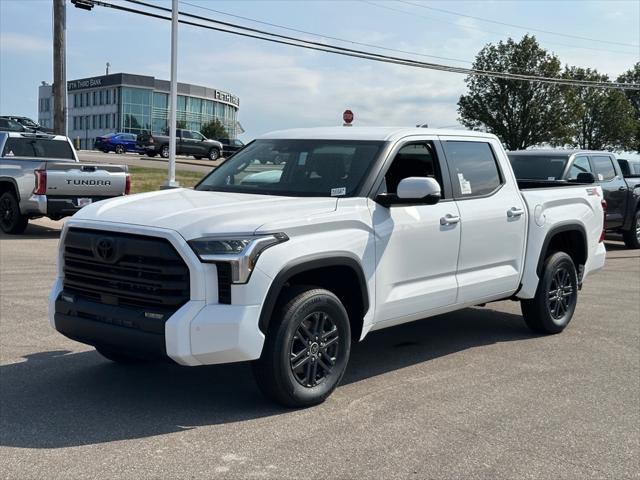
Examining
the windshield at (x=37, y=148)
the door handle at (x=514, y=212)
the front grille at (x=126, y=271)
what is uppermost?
the windshield at (x=37, y=148)

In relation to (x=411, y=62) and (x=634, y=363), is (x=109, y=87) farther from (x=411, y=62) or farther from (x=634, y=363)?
(x=634, y=363)

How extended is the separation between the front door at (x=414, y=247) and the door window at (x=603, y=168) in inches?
363

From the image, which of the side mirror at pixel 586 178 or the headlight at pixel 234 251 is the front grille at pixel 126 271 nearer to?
the headlight at pixel 234 251

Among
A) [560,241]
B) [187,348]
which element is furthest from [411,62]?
[187,348]

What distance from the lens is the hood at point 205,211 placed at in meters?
4.61

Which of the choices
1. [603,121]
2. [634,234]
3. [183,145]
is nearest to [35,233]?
[634,234]

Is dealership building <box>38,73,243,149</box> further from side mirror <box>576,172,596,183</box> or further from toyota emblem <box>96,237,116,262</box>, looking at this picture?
toyota emblem <box>96,237,116,262</box>

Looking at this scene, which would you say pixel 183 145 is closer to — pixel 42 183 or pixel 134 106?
pixel 42 183

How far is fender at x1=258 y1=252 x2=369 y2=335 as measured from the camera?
4.61 metres

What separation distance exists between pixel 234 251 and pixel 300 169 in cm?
156

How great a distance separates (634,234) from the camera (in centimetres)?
1575

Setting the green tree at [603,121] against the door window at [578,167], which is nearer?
the door window at [578,167]

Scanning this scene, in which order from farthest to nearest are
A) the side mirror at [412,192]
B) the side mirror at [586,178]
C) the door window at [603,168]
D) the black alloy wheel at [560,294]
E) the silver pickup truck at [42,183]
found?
1. the door window at [603,168]
2. the silver pickup truck at [42,183]
3. the side mirror at [586,178]
4. the black alloy wheel at [560,294]
5. the side mirror at [412,192]

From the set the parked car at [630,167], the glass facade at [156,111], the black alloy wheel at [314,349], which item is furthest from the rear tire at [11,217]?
the glass facade at [156,111]
